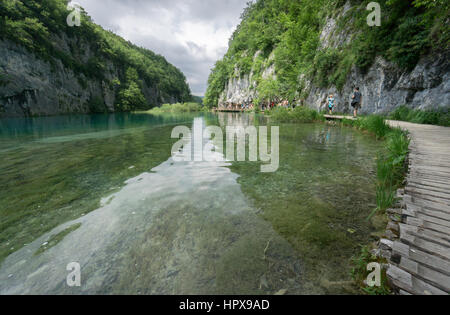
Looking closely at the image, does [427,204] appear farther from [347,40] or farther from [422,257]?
[347,40]

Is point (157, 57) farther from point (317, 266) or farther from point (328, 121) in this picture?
point (317, 266)

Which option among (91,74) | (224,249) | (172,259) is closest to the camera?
(172,259)

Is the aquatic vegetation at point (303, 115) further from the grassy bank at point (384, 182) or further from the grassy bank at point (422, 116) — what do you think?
the grassy bank at point (384, 182)

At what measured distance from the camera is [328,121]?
1636 cm

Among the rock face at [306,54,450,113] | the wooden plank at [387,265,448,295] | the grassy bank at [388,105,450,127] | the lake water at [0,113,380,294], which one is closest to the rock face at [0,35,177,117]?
the lake water at [0,113,380,294]

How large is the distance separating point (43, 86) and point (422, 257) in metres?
54.2

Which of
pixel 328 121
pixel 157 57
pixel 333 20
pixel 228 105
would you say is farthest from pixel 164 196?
pixel 157 57

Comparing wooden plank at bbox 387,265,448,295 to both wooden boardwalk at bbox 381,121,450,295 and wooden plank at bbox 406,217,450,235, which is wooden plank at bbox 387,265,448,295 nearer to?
wooden boardwalk at bbox 381,121,450,295

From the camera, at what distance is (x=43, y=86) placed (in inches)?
1519

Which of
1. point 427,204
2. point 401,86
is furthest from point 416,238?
point 401,86

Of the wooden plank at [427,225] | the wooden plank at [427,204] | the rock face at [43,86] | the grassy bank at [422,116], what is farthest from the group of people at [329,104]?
the rock face at [43,86]

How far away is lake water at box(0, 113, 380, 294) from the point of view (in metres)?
1.96

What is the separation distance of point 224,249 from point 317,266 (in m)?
1.03

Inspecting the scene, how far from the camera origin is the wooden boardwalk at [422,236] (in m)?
1.58
